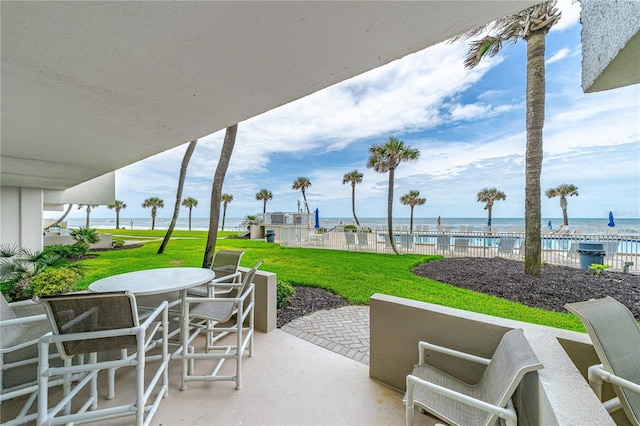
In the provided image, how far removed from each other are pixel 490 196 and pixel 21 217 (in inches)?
1165

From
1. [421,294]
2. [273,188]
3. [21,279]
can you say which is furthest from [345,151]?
[21,279]

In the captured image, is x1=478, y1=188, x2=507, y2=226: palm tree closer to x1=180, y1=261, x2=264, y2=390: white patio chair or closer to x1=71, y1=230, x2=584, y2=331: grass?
x1=71, y1=230, x2=584, y2=331: grass

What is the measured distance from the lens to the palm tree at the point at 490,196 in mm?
23375

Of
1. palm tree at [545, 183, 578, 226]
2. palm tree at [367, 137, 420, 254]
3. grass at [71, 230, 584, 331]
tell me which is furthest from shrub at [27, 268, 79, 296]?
palm tree at [545, 183, 578, 226]

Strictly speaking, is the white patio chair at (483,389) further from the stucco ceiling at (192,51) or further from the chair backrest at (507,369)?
the stucco ceiling at (192,51)

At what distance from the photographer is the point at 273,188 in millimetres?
32344

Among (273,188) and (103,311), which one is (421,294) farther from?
(273,188)

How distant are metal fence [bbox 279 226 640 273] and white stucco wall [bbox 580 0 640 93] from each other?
7822 mm

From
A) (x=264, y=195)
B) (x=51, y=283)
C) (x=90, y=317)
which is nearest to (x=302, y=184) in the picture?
(x=264, y=195)

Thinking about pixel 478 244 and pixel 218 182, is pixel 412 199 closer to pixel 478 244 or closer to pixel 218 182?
pixel 478 244

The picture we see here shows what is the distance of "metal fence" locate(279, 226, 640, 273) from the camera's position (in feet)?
26.7

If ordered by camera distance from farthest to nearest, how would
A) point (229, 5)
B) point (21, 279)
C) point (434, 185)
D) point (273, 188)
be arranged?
point (273, 188), point (434, 185), point (21, 279), point (229, 5)

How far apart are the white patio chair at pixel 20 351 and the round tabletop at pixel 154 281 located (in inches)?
18.4

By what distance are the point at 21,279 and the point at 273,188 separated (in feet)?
95.6
